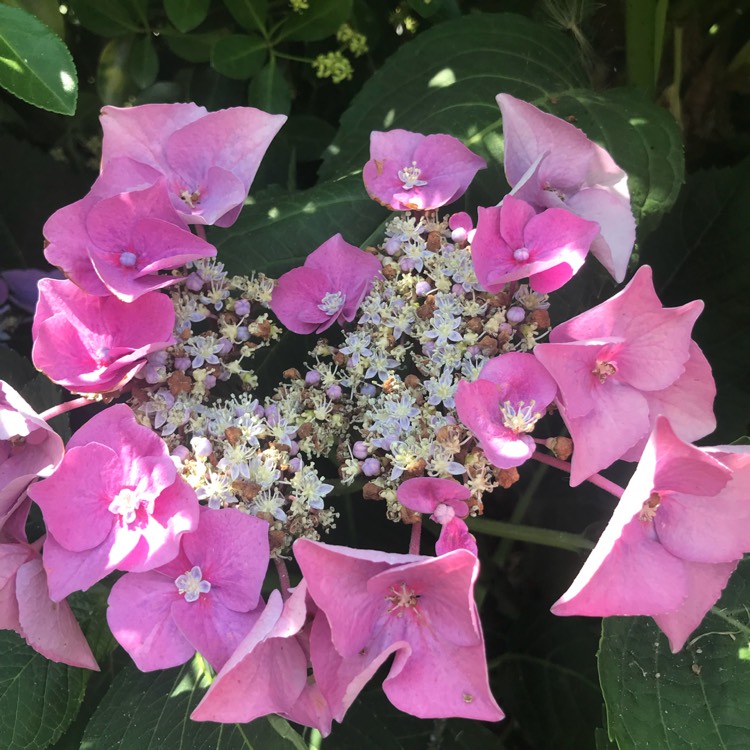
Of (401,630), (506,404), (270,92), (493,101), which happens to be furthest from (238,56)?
(401,630)

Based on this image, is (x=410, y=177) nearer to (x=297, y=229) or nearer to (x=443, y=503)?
(x=297, y=229)

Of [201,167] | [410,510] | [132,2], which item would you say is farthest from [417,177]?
[132,2]

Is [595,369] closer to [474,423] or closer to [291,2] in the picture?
[474,423]

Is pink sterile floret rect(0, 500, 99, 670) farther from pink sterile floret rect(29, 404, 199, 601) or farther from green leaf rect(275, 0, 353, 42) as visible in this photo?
green leaf rect(275, 0, 353, 42)

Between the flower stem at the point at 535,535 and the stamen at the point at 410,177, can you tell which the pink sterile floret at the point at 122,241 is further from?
the flower stem at the point at 535,535

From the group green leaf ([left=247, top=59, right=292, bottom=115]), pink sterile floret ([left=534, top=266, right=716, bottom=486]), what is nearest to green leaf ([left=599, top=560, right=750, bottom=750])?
pink sterile floret ([left=534, top=266, right=716, bottom=486])

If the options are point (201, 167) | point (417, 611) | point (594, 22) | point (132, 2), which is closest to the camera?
point (417, 611)

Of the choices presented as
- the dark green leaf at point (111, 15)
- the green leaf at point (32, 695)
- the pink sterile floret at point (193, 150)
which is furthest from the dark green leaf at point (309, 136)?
the green leaf at point (32, 695)
